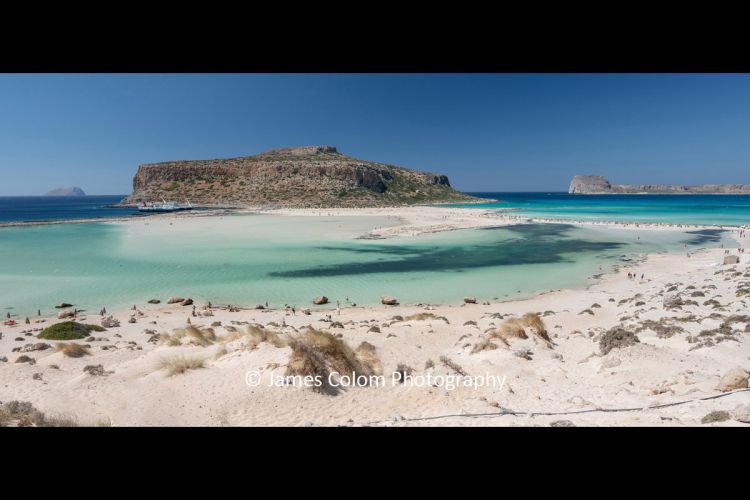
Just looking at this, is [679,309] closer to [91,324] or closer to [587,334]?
[587,334]

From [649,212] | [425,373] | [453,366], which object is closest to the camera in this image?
[425,373]

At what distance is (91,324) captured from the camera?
1175 centimetres

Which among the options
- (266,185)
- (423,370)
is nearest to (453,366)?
(423,370)

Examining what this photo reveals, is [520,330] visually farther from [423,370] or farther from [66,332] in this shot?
[66,332]

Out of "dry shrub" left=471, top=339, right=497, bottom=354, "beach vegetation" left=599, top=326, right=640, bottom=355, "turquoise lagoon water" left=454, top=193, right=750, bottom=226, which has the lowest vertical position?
"dry shrub" left=471, top=339, right=497, bottom=354

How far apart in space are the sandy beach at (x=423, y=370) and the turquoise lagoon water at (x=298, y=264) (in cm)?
A: 374

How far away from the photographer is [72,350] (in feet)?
28.9

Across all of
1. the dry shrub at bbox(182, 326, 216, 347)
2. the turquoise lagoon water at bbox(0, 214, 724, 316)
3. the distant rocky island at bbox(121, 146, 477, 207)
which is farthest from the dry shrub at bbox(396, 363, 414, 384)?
the distant rocky island at bbox(121, 146, 477, 207)

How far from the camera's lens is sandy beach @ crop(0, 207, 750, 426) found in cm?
606

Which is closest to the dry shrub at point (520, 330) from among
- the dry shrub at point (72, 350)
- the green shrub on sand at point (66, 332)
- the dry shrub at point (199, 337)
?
the dry shrub at point (199, 337)

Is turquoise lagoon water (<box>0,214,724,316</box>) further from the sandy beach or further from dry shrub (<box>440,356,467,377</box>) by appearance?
dry shrub (<box>440,356,467,377</box>)

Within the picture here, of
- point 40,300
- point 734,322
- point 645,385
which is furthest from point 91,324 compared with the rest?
point 734,322

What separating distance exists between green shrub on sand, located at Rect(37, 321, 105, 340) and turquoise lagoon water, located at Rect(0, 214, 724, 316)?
12.7 feet

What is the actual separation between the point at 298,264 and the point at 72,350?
14035 mm
